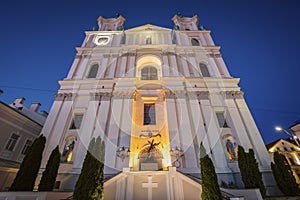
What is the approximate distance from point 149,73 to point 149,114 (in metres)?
6.24

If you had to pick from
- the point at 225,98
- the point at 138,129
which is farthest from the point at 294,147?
the point at 138,129

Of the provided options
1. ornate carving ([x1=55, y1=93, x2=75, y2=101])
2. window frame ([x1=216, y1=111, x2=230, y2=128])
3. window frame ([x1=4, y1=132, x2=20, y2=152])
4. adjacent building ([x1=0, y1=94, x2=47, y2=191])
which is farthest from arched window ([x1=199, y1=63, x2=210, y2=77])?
window frame ([x1=4, y1=132, x2=20, y2=152])

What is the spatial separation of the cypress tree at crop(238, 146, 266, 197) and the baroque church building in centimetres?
184

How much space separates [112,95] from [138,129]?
4.84 metres

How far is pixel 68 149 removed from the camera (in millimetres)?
14102

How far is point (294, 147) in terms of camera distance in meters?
25.2

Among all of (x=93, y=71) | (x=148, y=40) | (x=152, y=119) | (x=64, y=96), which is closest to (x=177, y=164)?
(x=152, y=119)

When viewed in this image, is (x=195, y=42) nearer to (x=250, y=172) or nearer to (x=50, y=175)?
(x=250, y=172)

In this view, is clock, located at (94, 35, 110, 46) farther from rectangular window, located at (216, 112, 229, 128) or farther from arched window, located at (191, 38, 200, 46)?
rectangular window, located at (216, 112, 229, 128)

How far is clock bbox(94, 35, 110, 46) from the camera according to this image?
79.4 ft

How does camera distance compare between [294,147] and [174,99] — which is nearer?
[174,99]

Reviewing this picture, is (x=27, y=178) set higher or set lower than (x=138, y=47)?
lower

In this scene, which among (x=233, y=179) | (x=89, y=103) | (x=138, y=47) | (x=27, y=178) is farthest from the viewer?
(x=138, y=47)

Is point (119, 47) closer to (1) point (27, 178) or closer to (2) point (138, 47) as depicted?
(2) point (138, 47)
